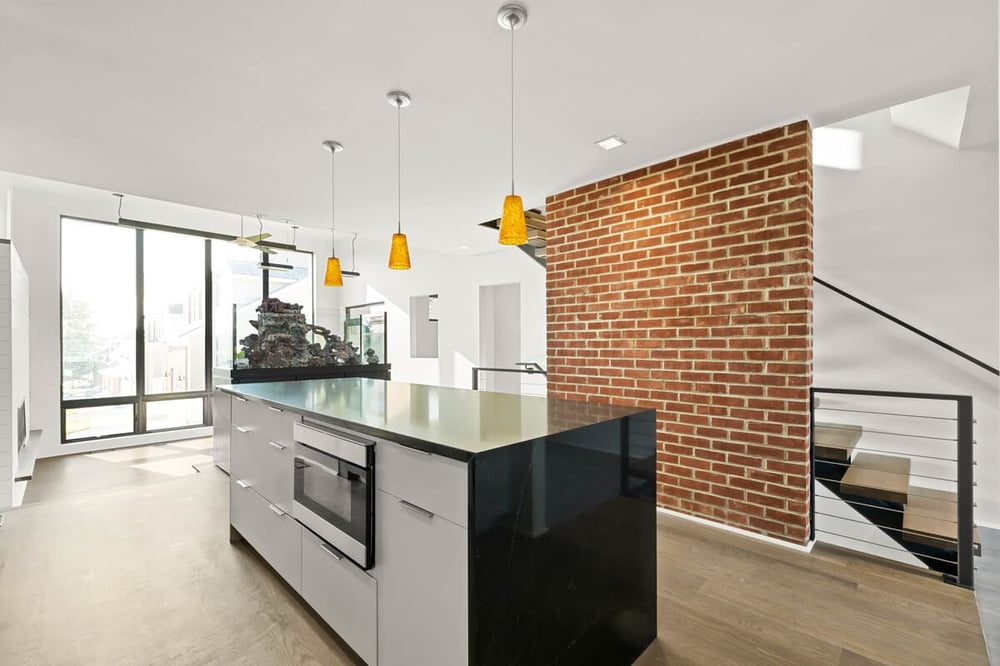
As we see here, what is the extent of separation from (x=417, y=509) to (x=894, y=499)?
258 cm

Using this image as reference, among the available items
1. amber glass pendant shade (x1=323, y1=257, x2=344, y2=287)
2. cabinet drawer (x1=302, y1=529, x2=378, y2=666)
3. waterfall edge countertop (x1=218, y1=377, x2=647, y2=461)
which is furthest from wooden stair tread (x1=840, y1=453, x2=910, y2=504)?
amber glass pendant shade (x1=323, y1=257, x2=344, y2=287)

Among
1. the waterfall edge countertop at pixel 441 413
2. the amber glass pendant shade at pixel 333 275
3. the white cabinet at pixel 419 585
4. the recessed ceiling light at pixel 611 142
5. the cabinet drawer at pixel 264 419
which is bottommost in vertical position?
the white cabinet at pixel 419 585

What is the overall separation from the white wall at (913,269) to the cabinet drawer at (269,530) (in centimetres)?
366

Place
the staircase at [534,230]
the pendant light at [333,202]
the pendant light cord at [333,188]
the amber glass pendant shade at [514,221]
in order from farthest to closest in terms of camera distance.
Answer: the staircase at [534,230] < the pendant light cord at [333,188] < the pendant light at [333,202] < the amber glass pendant shade at [514,221]

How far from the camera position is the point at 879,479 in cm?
266

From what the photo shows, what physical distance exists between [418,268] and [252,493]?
4.58 m

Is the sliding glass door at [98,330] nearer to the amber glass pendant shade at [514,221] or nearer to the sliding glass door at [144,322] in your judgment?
the sliding glass door at [144,322]

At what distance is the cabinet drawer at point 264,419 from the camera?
2.07m

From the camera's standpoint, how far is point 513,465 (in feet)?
4.16

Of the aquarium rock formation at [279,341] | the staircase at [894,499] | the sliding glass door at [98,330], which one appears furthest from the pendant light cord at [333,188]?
the staircase at [894,499]

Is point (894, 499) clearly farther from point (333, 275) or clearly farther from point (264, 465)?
point (333, 275)

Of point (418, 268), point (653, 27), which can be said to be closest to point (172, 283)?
point (418, 268)

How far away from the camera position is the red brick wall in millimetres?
2562

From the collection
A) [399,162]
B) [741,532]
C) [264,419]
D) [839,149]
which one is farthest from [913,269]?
[264,419]
